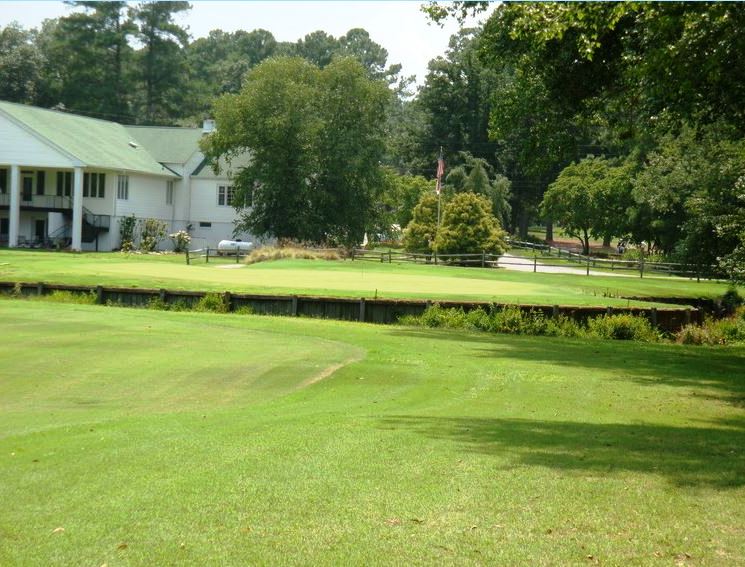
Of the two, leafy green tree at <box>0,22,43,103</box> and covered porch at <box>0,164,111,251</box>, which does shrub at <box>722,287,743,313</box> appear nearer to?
covered porch at <box>0,164,111,251</box>

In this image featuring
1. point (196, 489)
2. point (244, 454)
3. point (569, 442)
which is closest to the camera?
point (196, 489)

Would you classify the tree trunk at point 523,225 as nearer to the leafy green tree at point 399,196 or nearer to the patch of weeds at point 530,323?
the leafy green tree at point 399,196

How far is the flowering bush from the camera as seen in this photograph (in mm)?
71875

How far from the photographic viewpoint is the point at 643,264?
205 ft

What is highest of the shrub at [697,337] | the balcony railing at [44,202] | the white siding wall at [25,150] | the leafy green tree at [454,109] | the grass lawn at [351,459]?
the leafy green tree at [454,109]

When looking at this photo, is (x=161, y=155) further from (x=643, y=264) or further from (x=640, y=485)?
(x=640, y=485)

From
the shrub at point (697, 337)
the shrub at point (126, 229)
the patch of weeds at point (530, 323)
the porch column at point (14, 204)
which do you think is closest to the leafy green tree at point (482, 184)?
the shrub at point (126, 229)

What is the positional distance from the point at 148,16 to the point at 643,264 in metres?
71.3

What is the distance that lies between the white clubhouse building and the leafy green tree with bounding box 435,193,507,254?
19.3m

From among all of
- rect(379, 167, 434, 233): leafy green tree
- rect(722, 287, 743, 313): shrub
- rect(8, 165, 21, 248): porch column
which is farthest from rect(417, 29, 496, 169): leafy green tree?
rect(722, 287, 743, 313): shrub

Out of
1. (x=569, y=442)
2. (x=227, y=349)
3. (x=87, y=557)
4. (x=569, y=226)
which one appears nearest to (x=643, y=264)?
(x=569, y=226)

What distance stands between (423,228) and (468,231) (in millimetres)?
6087

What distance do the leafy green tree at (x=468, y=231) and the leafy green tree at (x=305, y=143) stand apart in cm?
738

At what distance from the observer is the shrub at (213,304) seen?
103 ft
